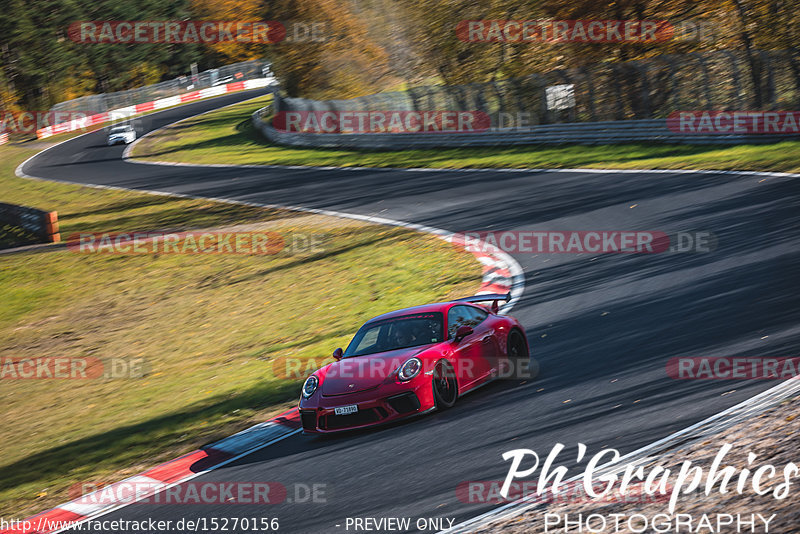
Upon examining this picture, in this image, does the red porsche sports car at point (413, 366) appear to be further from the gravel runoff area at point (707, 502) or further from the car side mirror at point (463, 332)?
the gravel runoff area at point (707, 502)

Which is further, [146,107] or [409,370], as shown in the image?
[146,107]

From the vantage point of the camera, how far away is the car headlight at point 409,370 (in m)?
9.70

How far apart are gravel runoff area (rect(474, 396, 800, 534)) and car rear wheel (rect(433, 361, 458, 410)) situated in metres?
2.85

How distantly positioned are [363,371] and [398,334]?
86 centimetres

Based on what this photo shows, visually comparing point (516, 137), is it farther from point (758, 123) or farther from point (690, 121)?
point (758, 123)

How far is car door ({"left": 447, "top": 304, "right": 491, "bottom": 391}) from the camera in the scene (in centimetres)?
1030

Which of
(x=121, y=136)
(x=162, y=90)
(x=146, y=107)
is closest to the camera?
(x=121, y=136)

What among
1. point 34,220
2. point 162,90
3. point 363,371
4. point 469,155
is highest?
point 162,90

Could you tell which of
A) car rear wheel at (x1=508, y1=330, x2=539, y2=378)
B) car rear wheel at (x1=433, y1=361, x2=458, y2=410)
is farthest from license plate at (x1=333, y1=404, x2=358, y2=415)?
car rear wheel at (x1=508, y1=330, x2=539, y2=378)

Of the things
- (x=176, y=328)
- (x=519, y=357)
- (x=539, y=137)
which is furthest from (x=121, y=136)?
(x=519, y=357)

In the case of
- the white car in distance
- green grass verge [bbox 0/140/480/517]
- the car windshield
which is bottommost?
green grass verge [bbox 0/140/480/517]

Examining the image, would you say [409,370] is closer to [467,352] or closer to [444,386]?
[444,386]

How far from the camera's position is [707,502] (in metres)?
5.51

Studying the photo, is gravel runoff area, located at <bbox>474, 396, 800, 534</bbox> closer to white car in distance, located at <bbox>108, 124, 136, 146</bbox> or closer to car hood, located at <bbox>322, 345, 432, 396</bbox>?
car hood, located at <bbox>322, 345, 432, 396</bbox>
